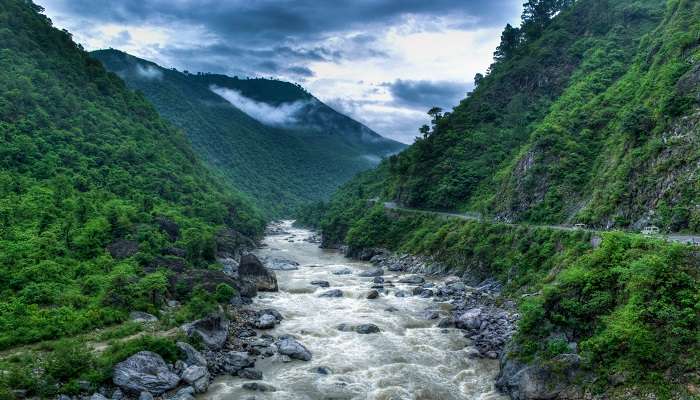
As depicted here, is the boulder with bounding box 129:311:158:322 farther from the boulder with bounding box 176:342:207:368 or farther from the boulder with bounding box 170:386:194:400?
the boulder with bounding box 170:386:194:400

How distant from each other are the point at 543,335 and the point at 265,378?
1742 cm

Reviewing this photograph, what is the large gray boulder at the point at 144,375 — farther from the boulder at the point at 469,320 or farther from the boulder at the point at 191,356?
the boulder at the point at 469,320

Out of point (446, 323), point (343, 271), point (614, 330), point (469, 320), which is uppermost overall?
point (614, 330)

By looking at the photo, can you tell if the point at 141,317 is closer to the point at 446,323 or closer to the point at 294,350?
the point at 294,350

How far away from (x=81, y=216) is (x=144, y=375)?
30.7 metres

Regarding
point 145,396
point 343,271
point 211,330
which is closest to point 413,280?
point 343,271

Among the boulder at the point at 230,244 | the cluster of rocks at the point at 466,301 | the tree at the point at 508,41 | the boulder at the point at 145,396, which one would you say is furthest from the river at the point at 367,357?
the tree at the point at 508,41

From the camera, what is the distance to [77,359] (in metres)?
24.0

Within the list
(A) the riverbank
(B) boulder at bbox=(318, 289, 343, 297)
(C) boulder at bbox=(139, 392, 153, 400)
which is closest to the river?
(B) boulder at bbox=(318, 289, 343, 297)

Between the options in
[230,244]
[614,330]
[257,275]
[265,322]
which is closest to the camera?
[614,330]

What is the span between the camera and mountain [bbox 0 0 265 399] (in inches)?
1111

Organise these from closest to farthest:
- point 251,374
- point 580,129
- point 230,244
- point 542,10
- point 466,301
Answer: point 251,374 < point 466,301 < point 580,129 < point 230,244 < point 542,10

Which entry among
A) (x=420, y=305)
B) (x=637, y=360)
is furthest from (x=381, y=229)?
(x=637, y=360)

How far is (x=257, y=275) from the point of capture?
1954 inches
